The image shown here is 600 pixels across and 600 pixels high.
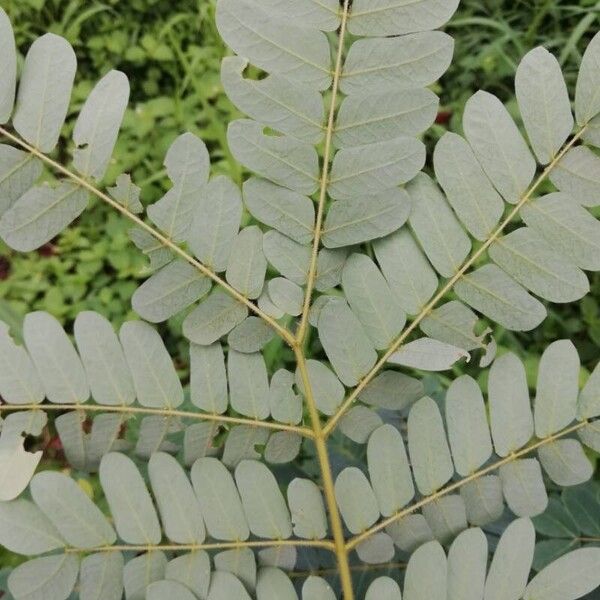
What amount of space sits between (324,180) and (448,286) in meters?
0.16

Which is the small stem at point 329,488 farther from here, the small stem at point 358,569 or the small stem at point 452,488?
the small stem at point 358,569

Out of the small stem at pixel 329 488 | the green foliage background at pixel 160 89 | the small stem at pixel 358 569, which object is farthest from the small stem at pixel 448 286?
the green foliage background at pixel 160 89

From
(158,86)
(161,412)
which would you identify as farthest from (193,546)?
(158,86)

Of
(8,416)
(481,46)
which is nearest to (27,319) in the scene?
(8,416)

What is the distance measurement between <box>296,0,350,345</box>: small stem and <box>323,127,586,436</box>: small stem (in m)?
0.08

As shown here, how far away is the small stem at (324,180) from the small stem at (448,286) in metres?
0.08

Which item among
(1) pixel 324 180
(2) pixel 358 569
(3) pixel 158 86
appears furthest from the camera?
(3) pixel 158 86

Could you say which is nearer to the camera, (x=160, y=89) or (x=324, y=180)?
(x=324, y=180)

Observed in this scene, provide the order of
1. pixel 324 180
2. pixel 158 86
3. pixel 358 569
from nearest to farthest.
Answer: pixel 324 180 → pixel 358 569 → pixel 158 86

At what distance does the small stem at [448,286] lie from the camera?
0.69 metres

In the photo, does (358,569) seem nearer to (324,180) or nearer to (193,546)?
(193,546)

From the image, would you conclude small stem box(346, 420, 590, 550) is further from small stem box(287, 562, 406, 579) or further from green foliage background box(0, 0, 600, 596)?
green foliage background box(0, 0, 600, 596)

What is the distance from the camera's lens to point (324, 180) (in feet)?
2.30

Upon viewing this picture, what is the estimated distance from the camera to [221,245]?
0.71 metres
